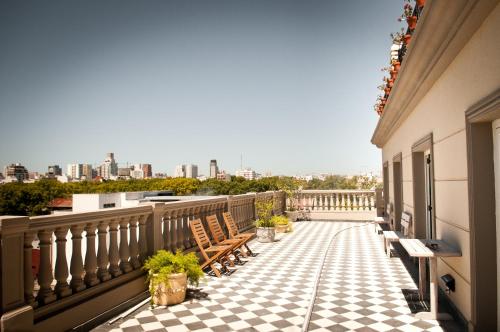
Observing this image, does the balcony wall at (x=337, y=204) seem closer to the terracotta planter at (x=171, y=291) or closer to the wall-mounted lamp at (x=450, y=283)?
the wall-mounted lamp at (x=450, y=283)

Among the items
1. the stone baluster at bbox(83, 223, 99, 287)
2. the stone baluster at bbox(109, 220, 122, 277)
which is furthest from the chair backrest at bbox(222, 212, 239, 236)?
the stone baluster at bbox(83, 223, 99, 287)

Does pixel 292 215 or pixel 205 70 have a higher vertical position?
pixel 205 70

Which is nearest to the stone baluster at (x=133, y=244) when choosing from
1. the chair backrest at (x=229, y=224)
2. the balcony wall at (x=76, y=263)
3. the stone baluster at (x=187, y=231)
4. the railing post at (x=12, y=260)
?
the balcony wall at (x=76, y=263)

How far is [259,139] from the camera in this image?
9306 centimetres

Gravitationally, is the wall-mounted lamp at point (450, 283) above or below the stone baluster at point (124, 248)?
below

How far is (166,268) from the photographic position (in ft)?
15.9

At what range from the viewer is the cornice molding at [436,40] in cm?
287

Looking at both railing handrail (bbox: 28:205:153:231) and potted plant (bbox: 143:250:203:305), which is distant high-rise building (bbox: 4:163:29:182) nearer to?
railing handrail (bbox: 28:205:153:231)

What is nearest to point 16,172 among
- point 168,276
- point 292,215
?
point 292,215

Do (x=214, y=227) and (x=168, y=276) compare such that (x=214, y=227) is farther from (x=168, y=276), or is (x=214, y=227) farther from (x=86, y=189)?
(x=86, y=189)

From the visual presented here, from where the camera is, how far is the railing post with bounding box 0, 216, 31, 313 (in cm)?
304

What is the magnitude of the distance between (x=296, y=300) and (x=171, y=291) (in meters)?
1.76

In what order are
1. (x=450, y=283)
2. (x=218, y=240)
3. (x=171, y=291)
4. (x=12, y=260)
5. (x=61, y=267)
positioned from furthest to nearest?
(x=218, y=240), (x=171, y=291), (x=450, y=283), (x=61, y=267), (x=12, y=260)

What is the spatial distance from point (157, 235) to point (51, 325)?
2.24 metres
